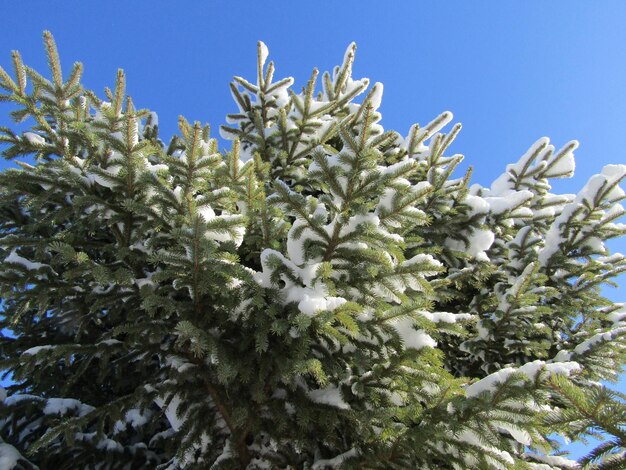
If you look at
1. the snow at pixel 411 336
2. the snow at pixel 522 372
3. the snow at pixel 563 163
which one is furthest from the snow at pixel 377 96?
the snow at pixel 522 372

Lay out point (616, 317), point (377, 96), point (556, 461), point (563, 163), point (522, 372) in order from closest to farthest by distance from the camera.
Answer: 1. point (522, 372)
2. point (556, 461)
3. point (616, 317)
4. point (377, 96)
5. point (563, 163)

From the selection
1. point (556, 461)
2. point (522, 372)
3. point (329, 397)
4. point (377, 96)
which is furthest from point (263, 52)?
point (556, 461)

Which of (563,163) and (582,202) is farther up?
(563,163)

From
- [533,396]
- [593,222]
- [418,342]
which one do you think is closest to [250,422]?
[418,342]

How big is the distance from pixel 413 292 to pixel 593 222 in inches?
110

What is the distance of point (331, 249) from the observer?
3.18 meters

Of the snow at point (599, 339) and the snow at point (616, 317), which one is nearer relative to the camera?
the snow at point (599, 339)

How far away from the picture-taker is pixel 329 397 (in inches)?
129

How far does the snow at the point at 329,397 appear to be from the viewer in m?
3.18

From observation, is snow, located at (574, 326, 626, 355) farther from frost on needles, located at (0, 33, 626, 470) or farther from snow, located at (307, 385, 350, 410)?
snow, located at (307, 385, 350, 410)

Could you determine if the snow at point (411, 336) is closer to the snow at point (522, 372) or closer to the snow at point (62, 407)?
the snow at point (522, 372)

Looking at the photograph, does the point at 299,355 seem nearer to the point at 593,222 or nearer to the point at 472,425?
the point at 472,425

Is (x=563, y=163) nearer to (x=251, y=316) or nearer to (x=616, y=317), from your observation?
(x=616, y=317)

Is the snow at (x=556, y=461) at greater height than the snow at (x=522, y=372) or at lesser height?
lesser
